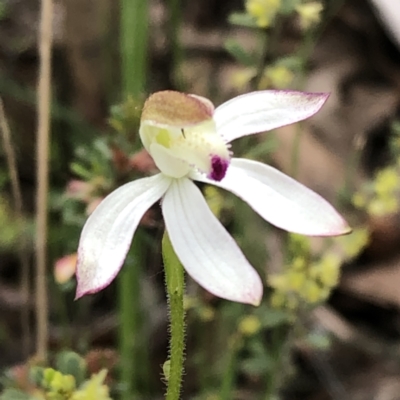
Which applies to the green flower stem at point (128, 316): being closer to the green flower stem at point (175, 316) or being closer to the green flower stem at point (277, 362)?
the green flower stem at point (277, 362)

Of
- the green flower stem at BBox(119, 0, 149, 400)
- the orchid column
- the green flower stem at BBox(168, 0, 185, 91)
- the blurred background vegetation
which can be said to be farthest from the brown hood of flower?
the green flower stem at BBox(168, 0, 185, 91)

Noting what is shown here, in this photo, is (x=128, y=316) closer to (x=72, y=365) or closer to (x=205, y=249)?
(x=72, y=365)

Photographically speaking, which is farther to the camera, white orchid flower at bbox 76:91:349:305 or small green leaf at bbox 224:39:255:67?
small green leaf at bbox 224:39:255:67

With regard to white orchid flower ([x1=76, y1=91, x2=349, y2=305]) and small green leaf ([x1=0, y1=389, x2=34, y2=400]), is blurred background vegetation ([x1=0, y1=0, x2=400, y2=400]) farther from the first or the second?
white orchid flower ([x1=76, y1=91, x2=349, y2=305])

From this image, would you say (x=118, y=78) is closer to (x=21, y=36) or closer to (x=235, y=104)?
(x=21, y=36)

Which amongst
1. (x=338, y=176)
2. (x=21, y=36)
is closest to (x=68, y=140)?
(x=21, y=36)

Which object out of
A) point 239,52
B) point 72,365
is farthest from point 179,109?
point 239,52
